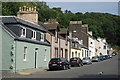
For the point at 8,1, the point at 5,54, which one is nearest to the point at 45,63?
the point at 5,54

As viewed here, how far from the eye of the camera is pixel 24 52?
96.2 ft

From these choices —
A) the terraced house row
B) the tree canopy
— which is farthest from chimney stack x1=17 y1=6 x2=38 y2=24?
the tree canopy

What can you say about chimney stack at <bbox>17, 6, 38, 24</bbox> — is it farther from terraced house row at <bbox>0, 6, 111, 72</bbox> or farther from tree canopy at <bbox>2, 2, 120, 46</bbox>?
tree canopy at <bbox>2, 2, 120, 46</bbox>

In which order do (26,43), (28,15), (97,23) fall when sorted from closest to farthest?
(26,43)
(28,15)
(97,23)

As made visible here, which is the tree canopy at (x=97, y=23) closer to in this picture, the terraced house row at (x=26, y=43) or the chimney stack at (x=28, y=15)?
the terraced house row at (x=26, y=43)

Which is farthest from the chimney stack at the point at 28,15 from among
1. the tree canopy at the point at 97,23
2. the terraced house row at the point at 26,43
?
the tree canopy at the point at 97,23

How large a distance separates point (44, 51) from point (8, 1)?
118 ft

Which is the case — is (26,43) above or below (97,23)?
below

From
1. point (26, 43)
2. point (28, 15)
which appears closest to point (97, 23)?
point (28, 15)

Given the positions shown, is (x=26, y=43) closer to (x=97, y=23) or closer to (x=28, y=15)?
(x=28, y=15)

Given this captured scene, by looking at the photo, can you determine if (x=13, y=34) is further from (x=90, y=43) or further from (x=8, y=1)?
(x=90, y=43)

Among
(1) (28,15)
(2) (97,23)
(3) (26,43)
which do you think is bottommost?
(3) (26,43)

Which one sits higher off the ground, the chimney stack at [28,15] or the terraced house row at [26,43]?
the chimney stack at [28,15]

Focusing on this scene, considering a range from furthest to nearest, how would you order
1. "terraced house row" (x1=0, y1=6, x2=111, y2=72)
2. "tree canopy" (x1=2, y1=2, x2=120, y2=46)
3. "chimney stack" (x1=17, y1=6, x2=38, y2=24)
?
"tree canopy" (x1=2, y1=2, x2=120, y2=46), "chimney stack" (x1=17, y1=6, x2=38, y2=24), "terraced house row" (x1=0, y1=6, x2=111, y2=72)
